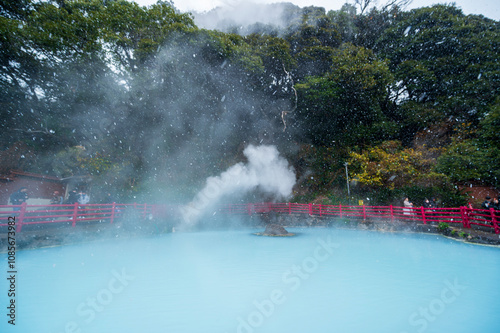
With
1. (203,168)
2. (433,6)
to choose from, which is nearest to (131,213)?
(203,168)

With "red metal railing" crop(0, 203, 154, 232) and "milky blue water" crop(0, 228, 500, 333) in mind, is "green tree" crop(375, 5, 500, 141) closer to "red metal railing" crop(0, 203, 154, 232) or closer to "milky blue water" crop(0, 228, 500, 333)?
"milky blue water" crop(0, 228, 500, 333)

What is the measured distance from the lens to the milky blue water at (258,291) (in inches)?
141

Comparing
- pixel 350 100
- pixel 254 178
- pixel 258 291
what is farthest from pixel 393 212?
pixel 258 291

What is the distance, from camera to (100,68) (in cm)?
1502

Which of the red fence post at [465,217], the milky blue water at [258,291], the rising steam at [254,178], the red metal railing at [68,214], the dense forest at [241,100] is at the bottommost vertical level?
the milky blue water at [258,291]

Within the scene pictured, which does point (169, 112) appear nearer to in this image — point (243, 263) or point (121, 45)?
point (121, 45)

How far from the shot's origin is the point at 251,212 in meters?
16.8

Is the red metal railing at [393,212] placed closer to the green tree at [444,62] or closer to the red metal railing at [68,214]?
the red metal railing at [68,214]

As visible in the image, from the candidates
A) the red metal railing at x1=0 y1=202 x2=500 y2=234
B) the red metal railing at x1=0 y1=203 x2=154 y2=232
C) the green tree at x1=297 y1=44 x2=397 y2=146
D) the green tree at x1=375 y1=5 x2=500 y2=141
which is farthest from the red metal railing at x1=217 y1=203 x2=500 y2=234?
the green tree at x1=375 y1=5 x2=500 y2=141

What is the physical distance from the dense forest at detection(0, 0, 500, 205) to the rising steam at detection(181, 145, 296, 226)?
1016mm

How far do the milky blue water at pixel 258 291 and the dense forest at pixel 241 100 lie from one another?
9.48 meters

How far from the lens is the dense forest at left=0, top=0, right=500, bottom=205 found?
1417cm

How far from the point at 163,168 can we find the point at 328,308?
702 inches

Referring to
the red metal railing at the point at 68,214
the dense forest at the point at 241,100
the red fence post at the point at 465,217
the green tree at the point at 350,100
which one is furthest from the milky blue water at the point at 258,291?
the green tree at the point at 350,100
